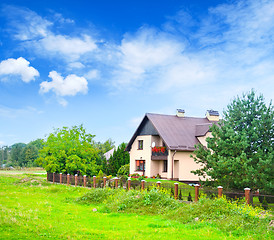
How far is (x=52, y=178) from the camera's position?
119 feet

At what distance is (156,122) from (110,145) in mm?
51030

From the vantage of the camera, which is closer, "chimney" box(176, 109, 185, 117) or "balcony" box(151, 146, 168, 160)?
"balcony" box(151, 146, 168, 160)

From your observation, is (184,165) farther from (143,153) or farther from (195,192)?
(195,192)

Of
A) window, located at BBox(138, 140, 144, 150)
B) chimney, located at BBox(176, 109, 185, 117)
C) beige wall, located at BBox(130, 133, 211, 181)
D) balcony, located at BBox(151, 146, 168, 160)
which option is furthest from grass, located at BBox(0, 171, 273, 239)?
chimney, located at BBox(176, 109, 185, 117)

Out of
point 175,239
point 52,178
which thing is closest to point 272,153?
point 175,239

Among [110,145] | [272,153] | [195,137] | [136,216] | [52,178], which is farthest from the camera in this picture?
[110,145]

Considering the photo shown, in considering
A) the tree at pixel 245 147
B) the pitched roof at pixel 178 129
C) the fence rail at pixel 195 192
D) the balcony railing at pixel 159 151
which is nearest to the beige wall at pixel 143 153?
the pitched roof at pixel 178 129

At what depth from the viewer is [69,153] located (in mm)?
35594

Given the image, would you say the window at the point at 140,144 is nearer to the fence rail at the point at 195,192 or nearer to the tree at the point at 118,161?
the tree at the point at 118,161

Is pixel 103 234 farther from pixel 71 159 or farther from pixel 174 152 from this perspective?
pixel 71 159

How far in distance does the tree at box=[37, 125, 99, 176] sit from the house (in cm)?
485

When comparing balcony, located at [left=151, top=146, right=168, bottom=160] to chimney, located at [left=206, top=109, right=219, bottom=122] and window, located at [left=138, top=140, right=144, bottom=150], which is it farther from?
chimney, located at [left=206, top=109, right=219, bottom=122]

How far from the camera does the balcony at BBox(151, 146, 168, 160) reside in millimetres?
32156

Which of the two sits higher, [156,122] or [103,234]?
[156,122]
